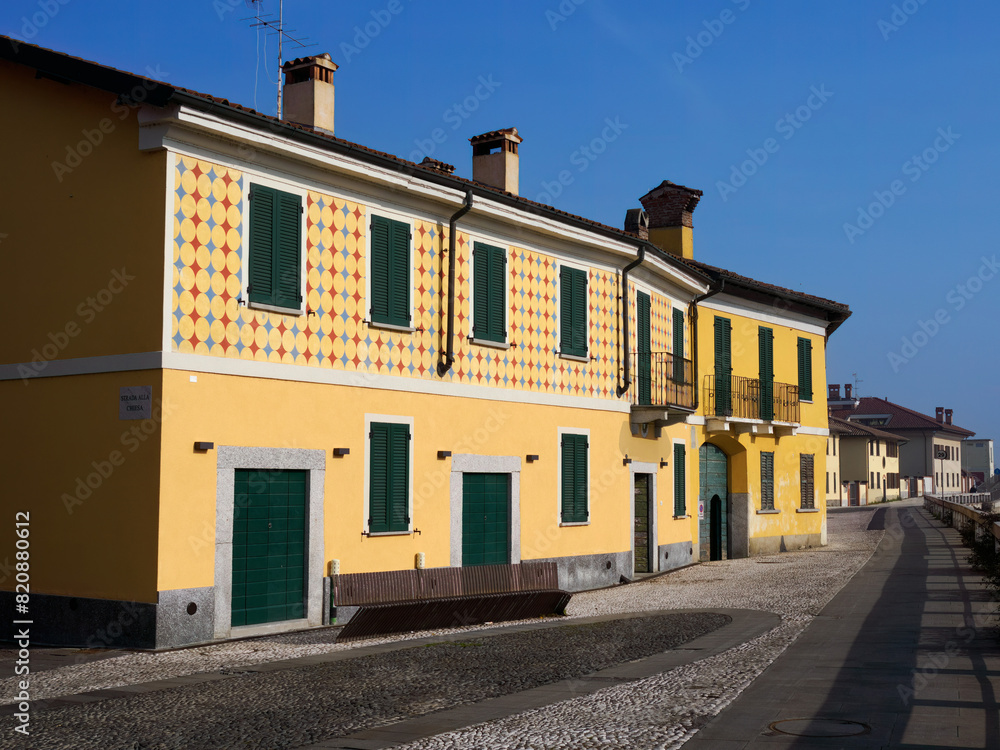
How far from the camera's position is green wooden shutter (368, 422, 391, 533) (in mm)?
14945

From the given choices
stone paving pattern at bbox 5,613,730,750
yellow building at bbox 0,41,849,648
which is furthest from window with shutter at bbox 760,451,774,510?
stone paving pattern at bbox 5,613,730,750

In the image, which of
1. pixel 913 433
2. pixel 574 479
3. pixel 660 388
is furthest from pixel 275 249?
pixel 913 433

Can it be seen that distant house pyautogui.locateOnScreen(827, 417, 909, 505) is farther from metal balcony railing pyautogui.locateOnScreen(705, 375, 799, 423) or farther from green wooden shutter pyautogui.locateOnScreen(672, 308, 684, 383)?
green wooden shutter pyautogui.locateOnScreen(672, 308, 684, 383)

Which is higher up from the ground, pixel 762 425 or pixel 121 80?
pixel 121 80

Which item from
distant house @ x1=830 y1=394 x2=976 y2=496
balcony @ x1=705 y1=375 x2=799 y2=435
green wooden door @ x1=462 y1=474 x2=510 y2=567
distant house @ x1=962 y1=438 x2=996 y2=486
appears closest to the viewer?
green wooden door @ x1=462 y1=474 x2=510 y2=567

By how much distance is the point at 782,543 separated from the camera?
28688mm

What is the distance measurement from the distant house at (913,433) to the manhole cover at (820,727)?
3675 inches

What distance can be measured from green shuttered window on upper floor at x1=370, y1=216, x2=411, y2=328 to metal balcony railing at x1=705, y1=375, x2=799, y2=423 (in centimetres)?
1171

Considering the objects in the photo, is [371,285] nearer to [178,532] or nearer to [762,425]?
[178,532]

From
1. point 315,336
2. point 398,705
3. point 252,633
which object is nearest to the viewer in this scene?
point 398,705

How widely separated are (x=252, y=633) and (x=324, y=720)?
219 inches

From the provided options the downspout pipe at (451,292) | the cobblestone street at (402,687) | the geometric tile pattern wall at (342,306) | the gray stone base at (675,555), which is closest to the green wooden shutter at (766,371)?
the gray stone base at (675,555)

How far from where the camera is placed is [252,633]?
43.2 ft

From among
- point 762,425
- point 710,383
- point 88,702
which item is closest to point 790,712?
point 88,702
